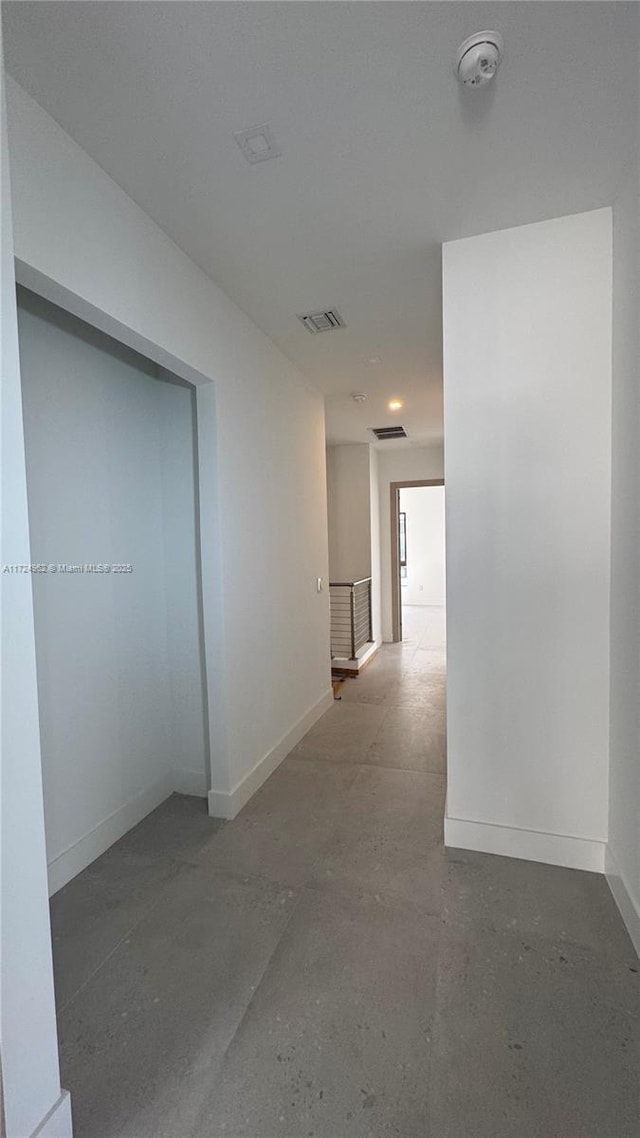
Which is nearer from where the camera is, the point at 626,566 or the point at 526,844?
the point at 626,566

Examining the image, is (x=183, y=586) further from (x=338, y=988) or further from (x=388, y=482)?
(x=388, y=482)

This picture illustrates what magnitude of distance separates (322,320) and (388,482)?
4132 mm

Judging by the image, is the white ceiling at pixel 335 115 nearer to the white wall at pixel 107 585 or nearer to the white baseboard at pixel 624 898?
the white wall at pixel 107 585

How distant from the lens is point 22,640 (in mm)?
1046

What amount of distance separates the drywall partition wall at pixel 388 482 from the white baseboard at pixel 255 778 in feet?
10.6

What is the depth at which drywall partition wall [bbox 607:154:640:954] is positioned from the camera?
1.65 meters

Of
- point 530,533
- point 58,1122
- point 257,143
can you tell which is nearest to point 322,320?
point 257,143

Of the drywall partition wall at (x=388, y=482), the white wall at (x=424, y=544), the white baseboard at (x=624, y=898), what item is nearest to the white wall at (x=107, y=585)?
the white baseboard at (x=624, y=898)

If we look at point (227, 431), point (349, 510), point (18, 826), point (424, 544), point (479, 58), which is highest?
point (479, 58)

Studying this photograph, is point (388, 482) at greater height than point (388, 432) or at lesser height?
lesser

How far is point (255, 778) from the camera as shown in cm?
272

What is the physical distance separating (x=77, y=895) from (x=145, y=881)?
265mm

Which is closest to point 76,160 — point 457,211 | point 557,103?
point 457,211

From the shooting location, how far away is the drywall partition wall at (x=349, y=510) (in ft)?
20.2
